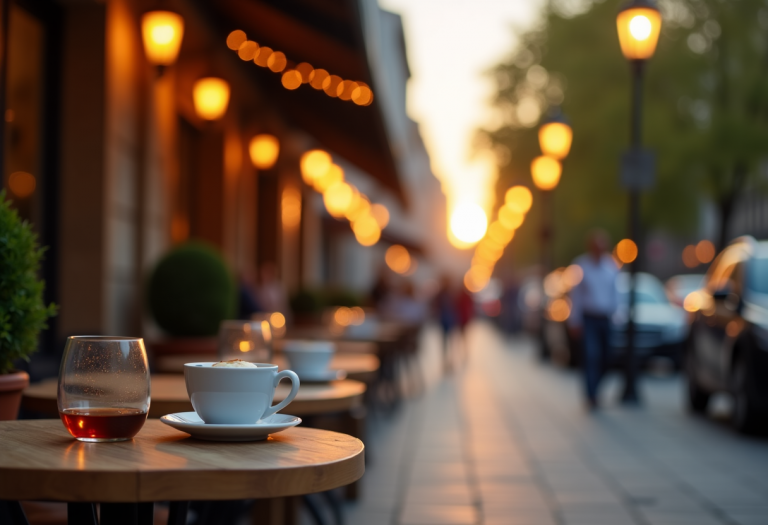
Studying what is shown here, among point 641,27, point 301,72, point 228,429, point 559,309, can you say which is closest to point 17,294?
point 228,429

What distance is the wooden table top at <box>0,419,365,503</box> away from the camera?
1.96m

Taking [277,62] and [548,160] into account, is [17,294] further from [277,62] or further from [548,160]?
[548,160]

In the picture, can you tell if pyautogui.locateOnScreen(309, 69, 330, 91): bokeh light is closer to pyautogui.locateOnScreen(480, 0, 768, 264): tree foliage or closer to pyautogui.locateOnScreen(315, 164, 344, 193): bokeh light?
pyautogui.locateOnScreen(315, 164, 344, 193): bokeh light

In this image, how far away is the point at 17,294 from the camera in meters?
3.20

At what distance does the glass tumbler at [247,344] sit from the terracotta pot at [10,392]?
0.69 m

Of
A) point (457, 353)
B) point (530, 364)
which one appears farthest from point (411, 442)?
point (457, 353)

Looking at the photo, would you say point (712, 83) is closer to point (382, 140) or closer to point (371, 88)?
point (382, 140)

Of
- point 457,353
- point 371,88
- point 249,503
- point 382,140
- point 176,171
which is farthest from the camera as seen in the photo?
point 457,353

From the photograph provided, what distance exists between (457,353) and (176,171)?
497 inches

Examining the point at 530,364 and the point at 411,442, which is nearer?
the point at 411,442

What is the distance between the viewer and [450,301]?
19.7 metres

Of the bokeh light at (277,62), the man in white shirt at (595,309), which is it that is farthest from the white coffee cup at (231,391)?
the man in white shirt at (595,309)

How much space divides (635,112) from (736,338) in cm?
385

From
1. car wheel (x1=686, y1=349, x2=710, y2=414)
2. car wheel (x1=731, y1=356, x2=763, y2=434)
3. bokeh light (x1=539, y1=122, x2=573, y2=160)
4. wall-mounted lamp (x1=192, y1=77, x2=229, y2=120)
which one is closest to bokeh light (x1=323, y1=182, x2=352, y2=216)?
bokeh light (x1=539, y1=122, x2=573, y2=160)
